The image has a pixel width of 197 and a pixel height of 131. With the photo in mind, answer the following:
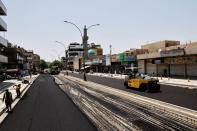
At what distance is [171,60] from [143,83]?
987 inches

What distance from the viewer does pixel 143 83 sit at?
28.7m

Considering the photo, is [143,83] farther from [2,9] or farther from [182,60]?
[2,9]

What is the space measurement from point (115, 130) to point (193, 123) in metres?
3.54

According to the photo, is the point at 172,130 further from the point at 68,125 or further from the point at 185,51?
the point at 185,51

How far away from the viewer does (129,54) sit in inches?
2830

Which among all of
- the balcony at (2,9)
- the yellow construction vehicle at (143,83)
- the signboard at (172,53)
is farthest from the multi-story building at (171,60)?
the balcony at (2,9)

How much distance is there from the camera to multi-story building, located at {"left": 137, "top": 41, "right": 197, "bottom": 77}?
4609 cm

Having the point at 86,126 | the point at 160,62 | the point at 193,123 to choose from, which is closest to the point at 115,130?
the point at 86,126

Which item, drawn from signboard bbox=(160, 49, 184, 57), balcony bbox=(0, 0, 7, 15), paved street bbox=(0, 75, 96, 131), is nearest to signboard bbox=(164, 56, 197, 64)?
signboard bbox=(160, 49, 184, 57)

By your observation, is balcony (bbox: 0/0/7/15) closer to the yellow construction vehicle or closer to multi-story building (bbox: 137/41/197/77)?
multi-story building (bbox: 137/41/197/77)

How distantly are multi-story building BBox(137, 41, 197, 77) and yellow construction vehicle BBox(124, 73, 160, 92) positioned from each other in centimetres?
1536

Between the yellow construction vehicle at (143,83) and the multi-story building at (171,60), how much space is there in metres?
15.4

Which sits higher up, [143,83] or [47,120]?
[143,83]

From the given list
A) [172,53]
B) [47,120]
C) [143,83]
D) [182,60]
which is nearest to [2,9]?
[172,53]
